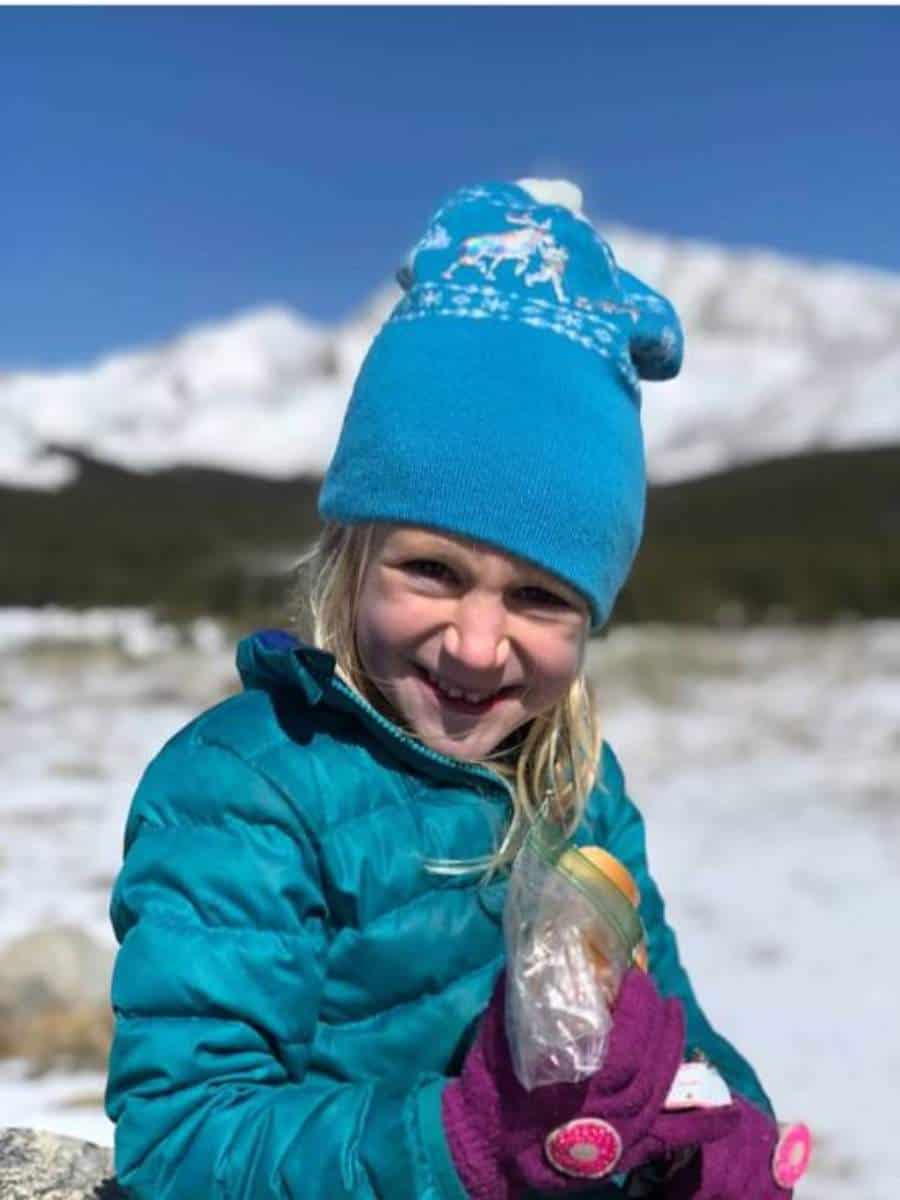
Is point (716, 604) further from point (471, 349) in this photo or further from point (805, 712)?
point (471, 349)

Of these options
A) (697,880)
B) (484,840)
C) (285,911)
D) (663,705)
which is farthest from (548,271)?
(663,705)

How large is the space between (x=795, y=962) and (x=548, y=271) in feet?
13.7

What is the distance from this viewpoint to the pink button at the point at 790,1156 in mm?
1729

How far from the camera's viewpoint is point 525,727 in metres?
2.03

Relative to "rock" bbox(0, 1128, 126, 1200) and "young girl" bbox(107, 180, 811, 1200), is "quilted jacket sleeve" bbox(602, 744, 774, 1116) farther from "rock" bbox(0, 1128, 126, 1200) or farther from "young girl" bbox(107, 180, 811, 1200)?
"rock" bbox(0, 1128, 126, 1200)

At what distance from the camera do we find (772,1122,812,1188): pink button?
173 cm

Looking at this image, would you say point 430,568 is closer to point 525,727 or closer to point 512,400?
point 512,400

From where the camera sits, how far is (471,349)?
1.83 m

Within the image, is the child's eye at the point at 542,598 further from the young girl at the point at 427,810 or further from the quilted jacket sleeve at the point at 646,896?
the quilted jacket sleeve at the point at 646,896

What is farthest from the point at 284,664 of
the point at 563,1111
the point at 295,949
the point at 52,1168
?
the point at 52,1168

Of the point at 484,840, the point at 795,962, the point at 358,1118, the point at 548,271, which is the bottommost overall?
the point at 795,962

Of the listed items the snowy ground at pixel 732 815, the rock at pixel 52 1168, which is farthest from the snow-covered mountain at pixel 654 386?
the rock at pixel 52 1168

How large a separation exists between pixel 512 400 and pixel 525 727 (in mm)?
505

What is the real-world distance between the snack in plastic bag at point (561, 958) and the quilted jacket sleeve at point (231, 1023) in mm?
146
